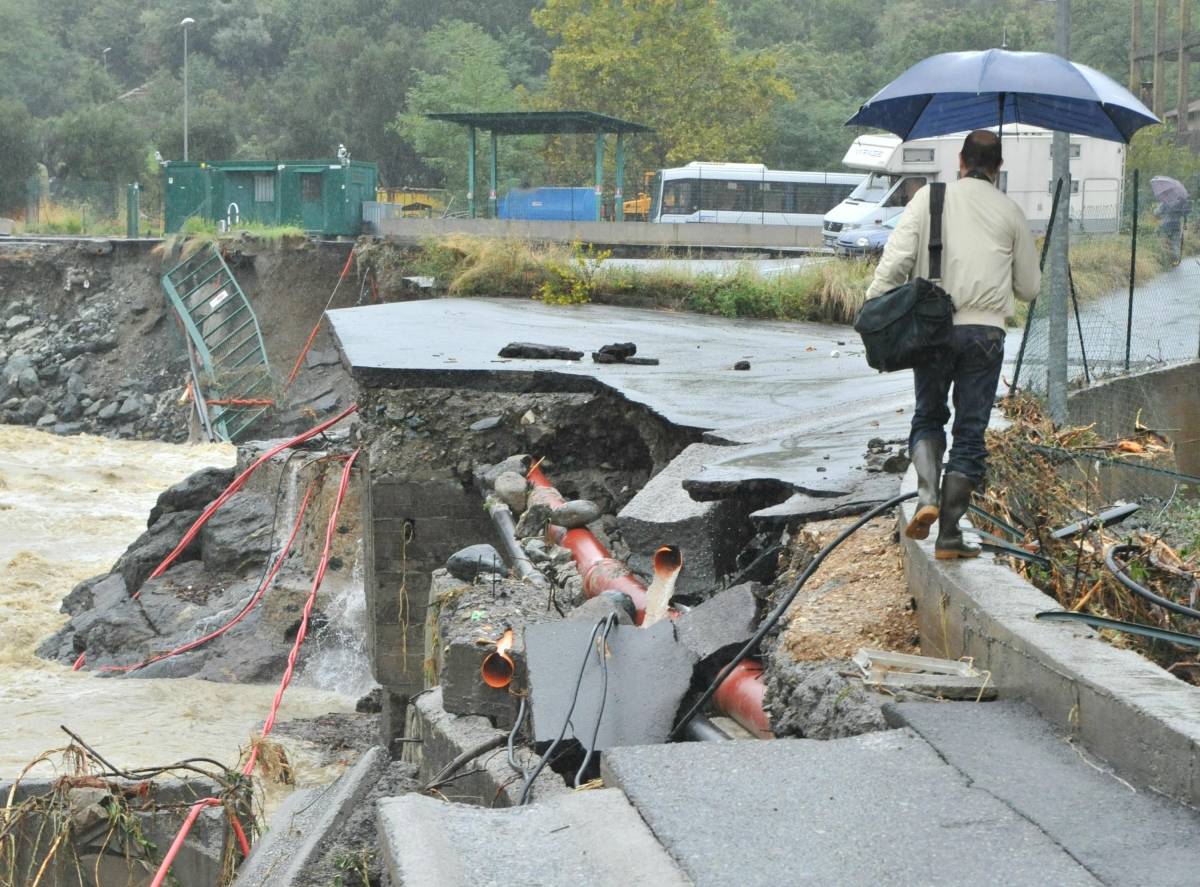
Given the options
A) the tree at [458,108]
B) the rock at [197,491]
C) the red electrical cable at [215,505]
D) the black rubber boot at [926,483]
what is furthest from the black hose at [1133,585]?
the tree at [458,108]

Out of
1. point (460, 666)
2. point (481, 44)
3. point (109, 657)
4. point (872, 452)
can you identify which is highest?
point (481, 44)

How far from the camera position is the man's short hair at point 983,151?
5.62m

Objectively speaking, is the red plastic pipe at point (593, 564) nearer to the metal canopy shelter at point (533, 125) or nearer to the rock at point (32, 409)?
the metal canopy shelter at point (533, 125)

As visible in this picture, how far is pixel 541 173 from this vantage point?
2356 inches

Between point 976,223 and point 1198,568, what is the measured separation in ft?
4.90

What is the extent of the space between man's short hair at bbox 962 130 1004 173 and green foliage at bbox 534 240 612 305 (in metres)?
15.1

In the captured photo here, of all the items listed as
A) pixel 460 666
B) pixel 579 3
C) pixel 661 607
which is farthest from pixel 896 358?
pixel 579 3

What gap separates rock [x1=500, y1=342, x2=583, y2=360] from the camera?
12570mm

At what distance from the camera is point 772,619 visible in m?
5.57

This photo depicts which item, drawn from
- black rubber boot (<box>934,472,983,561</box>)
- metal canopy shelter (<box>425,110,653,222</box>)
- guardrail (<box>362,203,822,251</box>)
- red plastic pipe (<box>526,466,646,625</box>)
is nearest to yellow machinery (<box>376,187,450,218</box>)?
metal canopy shelter (<box>425,110,653,222</box>)

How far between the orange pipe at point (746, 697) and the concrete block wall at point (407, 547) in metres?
5.52

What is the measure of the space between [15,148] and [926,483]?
61.9 metres

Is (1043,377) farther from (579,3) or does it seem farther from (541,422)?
(579,3)

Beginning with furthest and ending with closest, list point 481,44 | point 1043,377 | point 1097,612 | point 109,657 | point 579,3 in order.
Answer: point 481,44
point 579,3
point 109,657
point 1043,377
point 1097,612
